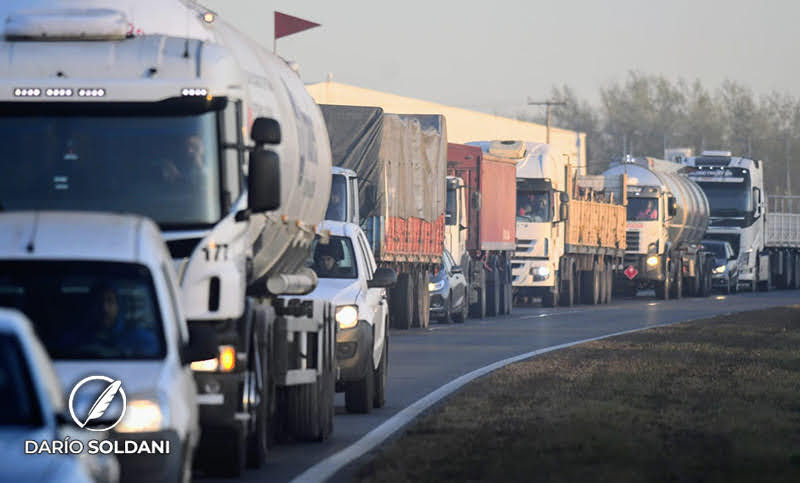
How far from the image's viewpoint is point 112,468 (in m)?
6.41

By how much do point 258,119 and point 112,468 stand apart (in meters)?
4.47

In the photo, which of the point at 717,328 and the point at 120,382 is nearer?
the point at 120,382

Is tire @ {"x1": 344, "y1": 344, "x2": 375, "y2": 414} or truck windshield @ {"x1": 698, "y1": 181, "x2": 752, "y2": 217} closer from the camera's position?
tire @ {"x1": 344, "y1": 344, "x2": 375, "y2": 414}

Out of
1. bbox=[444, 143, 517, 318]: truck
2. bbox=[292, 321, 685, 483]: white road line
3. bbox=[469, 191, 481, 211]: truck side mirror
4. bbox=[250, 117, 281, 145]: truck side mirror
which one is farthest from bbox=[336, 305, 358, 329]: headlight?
bbox=[469, 191, 481, 211]: truck side mirror

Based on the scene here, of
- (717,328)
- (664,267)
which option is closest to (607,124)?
(664,267)

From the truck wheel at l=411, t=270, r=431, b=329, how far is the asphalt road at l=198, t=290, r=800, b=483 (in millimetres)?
398

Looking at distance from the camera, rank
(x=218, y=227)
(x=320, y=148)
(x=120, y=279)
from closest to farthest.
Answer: (x=120, y=279), (x=218, y=227), (x=320, y=148)

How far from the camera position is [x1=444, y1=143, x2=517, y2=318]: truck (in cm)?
3850

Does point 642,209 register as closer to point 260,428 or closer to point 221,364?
point 260,428

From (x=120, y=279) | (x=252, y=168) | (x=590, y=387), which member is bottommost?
(x=590, y=387)

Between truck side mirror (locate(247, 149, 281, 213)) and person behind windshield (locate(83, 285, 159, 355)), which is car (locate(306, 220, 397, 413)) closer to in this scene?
truck side mirror (locate(247, 149, 281, 213))

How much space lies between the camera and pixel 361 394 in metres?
15.7

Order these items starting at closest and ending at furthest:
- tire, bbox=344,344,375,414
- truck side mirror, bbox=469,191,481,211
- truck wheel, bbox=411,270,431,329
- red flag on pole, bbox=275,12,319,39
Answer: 1. tire, bbox=344,344,375,414
2. red flag on pole, bbox=275,12,319,39
3. truck wheel, bbox=411,270,431,329
4. truck side mirror, bbox=469,191,481,211

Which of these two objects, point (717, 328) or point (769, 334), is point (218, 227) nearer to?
point (769, 334)
